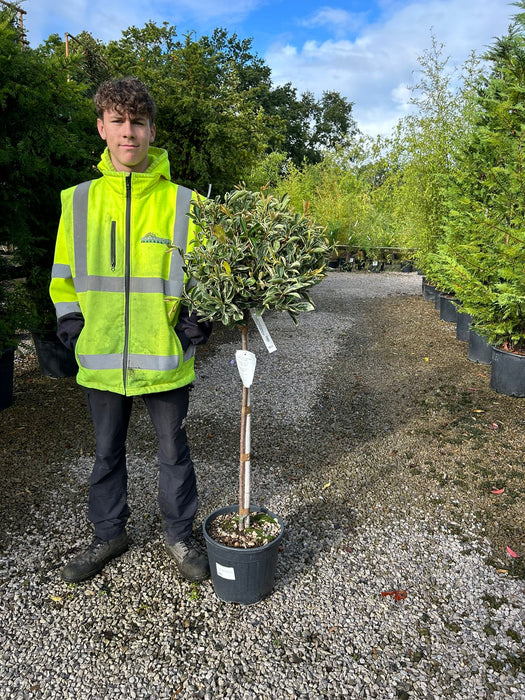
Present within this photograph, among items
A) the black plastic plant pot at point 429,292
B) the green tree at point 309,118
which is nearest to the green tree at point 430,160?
the black plastic plant pot at point 429,292

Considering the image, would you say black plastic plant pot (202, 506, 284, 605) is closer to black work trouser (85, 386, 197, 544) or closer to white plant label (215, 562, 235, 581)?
white plant label (215, 562, 235, 581)

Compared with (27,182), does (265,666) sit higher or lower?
lower

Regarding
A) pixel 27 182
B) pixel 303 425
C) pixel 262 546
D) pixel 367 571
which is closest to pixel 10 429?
pixel 27 182

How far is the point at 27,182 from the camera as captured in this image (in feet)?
13.2

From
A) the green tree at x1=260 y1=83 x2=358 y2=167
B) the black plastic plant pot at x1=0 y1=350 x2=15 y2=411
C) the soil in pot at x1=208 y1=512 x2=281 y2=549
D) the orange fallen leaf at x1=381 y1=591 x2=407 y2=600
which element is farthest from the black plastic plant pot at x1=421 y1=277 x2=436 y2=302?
the green tree at x1=260 y1=83 x2=358 y2=167

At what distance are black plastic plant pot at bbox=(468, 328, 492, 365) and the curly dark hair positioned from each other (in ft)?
16.0

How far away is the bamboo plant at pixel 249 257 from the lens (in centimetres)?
188

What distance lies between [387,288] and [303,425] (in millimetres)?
8720

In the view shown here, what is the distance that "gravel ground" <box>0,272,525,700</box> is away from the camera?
6.21 feet

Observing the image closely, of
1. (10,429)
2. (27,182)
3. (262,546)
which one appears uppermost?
(27,182)

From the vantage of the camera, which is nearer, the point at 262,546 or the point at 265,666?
the point at 265,666

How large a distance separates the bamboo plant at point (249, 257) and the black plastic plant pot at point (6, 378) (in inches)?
113

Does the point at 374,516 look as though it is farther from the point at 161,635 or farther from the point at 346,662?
the point at 161,635

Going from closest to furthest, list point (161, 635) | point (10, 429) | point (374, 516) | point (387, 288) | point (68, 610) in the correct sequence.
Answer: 1. point (161, 635)
2. point (68, 610)
3. point (374, 516)
4. point (10, 429)
5. point (387, 288)
